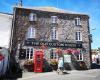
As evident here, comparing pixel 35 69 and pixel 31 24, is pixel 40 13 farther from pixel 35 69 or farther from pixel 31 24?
pixel 35 69

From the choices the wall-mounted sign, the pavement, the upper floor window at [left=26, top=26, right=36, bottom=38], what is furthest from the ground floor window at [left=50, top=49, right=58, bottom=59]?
the pavement

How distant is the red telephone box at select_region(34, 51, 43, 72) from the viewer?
69.8 ft

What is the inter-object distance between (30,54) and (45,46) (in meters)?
2.45

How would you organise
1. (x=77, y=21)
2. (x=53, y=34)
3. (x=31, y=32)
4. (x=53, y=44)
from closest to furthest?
(x=31, y=32) < (x=53, y=44) < (x=53, y=34) < (x=77, y=21)

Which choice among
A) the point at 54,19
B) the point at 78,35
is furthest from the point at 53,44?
the point at 78,35

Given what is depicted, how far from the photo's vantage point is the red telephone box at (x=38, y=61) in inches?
838

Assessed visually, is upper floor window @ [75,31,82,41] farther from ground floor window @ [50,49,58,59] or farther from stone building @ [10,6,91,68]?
ground floor window @ [50,49,58,59]

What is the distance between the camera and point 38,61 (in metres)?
21.5

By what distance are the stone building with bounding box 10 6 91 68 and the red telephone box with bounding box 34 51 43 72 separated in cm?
220

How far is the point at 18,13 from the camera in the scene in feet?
78.3

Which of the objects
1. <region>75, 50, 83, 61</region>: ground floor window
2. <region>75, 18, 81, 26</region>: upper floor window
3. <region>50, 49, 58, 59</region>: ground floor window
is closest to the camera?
<region>50, 49, 58, 59</region>: ground floor window

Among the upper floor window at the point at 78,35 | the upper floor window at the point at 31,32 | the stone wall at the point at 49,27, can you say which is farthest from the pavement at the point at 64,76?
the upper floor window at the point at 78,35

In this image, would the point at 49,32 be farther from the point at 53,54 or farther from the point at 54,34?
the point at 53,54

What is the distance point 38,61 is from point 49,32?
203 inches
